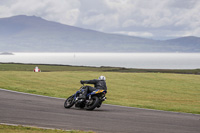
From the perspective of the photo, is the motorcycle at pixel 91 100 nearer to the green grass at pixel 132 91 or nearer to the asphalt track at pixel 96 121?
the asphalt track at pixel 96 121

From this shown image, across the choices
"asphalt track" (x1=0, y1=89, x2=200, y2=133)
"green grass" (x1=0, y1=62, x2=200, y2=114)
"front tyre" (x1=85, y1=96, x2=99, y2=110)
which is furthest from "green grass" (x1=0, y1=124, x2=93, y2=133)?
"green grass" (x1=0, y1=62, x2=200, y2=114)

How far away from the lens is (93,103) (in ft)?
54.9

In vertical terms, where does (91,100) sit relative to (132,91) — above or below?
above

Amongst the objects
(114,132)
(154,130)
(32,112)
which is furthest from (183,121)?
(32,112)

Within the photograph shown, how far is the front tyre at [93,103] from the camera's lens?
16578 millimetres

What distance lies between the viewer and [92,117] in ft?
47.0

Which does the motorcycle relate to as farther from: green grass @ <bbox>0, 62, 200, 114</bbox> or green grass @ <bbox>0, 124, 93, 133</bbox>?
green grass @ <bbox>0, 124, 93, 133</bbox>

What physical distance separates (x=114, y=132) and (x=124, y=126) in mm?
1221

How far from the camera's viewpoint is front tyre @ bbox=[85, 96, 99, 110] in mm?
16578

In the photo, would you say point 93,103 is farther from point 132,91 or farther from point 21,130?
point 132,91

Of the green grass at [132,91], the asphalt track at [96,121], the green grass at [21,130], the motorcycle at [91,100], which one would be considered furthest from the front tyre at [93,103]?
the green grass at [21,130]

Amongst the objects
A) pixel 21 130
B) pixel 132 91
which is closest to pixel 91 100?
pixel 21 130

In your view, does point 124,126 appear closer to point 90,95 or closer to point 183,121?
point 183,121

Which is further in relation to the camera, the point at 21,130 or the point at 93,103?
the point at 93,103
